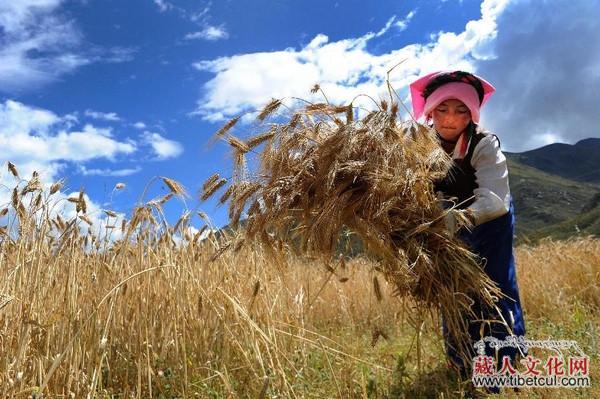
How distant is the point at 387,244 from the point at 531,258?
535 centimetres

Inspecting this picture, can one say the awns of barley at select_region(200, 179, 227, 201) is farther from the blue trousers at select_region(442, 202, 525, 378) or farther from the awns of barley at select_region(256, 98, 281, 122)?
the blue trousers at select_region(442, 202, 525, 378)

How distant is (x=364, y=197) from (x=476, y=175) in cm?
90

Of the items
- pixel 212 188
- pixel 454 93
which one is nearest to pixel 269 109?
pixel 212 188

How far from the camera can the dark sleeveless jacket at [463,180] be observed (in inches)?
127

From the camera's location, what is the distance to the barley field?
2.88 metres

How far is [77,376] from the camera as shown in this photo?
2723mm

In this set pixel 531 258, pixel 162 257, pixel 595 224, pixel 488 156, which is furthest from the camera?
pixel 595 224

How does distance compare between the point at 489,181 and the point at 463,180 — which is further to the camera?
the point at 463,180

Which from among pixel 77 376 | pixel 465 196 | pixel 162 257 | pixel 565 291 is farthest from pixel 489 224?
pixel 565 291

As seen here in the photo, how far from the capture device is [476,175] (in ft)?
10.3

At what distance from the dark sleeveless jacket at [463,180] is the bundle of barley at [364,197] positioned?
1.03 ft

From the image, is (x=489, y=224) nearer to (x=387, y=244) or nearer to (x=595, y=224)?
(x=387, y=244)

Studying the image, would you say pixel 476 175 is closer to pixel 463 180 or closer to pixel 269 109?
pixel 463 180

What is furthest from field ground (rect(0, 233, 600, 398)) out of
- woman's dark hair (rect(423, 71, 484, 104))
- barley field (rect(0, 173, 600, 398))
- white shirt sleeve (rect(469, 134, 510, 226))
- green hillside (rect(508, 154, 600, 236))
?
green hillside (rect(508, 154, 600, 236))
